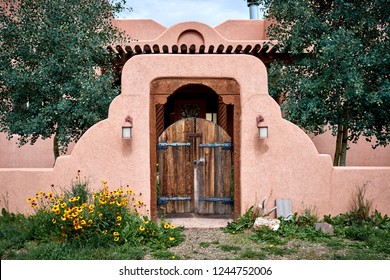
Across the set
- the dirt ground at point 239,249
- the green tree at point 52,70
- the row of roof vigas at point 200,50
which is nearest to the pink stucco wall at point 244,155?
the dirt ground at point 239,249

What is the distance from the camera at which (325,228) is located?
21.3ft

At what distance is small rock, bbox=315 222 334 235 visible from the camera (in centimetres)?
647

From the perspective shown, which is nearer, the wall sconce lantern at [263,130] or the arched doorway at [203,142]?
the wall sconce lantern at [263,130]

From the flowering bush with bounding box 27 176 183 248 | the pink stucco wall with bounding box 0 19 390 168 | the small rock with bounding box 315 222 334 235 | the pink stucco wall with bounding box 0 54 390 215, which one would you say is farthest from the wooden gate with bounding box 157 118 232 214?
the pink stucco wall with bounding box 0 19 390 168

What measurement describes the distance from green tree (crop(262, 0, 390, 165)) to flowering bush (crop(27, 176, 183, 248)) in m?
4.44

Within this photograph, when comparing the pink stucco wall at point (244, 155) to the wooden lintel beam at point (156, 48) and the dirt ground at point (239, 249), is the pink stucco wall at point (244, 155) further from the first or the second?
the wooden lintel beam at point (156, 48)

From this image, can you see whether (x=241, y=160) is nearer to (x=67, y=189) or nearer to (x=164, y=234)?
(x=164, y=234)

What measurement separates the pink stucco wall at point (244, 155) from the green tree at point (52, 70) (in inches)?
66.4

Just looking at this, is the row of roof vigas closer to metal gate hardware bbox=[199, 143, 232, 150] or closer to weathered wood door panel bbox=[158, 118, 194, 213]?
weathered wood door panel bbox=[158, 118, 194, 213]

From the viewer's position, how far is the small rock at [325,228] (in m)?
6.47

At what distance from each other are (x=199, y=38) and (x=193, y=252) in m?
9.61

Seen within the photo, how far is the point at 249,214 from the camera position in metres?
6.90

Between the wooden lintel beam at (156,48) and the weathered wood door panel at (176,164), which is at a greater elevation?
the wooden lintel beam at (156,48)

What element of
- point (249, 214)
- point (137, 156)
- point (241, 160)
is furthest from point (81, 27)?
point (249, 214)
